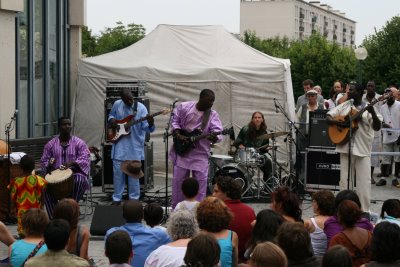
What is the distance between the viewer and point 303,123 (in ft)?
49.7

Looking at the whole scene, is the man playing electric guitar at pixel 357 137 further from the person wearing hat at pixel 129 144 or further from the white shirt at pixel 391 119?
the white shirt at pixel 391 119

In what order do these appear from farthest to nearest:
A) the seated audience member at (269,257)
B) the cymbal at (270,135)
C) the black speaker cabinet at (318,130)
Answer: the black speaker cabinet at (318,130) < the cymbal at (270,135) < the seated audience member at (269,257)

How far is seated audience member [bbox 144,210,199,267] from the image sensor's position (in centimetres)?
663

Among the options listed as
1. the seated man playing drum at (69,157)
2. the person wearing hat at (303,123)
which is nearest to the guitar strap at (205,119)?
the seated man playing drum at (69,157)

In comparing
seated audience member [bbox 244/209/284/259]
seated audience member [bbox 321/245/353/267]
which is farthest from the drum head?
seated audience member [bbox 321/245/353/267]

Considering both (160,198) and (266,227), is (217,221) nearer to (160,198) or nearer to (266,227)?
(266,227)

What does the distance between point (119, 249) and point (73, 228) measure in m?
1.40

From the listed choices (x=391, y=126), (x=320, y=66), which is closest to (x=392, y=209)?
(x=391, y=126)

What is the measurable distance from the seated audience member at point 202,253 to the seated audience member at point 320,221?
2119 millimetres

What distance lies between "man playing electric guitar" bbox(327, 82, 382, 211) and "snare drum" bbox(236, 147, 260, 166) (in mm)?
2153

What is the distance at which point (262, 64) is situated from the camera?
1709cm

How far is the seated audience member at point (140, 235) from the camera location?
746 centimetres

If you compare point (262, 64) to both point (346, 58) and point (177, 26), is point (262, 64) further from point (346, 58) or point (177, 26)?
point (346, 58)

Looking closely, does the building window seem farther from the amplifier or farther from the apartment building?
the apartment building
